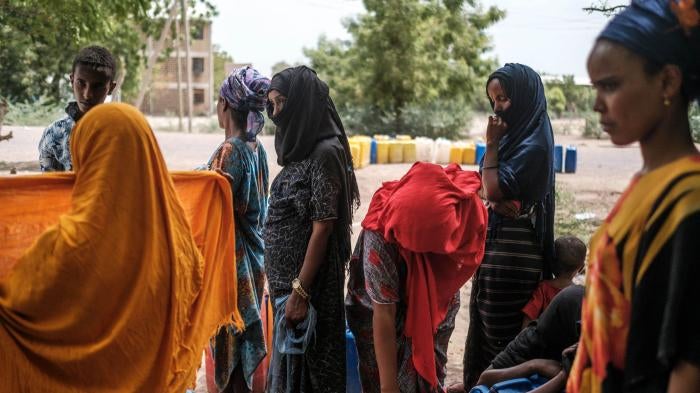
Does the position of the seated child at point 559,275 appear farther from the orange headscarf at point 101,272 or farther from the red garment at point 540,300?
the orange headscarf at point 101,272

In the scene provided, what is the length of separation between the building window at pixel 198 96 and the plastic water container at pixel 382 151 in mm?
46715

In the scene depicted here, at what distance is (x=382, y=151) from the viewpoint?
68.2 ft

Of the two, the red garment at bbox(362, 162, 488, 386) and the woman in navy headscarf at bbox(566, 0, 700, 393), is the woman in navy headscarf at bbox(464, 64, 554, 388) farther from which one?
the woman in navy headscarf at bbox(566, 0, 700, 393)

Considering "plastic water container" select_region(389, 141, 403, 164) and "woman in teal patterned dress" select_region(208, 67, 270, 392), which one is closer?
"woman in teal patterned dress" select_region(208, 67, 270, 392)

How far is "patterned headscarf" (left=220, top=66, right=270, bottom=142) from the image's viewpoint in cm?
404

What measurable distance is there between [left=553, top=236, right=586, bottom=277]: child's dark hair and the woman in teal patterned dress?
164cm

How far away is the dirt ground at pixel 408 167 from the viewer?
12675 mm

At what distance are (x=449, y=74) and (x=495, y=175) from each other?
27183mm

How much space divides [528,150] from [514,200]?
0.77 feet

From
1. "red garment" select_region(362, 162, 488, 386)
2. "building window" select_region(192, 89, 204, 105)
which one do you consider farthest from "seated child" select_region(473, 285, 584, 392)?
"building window" select_region(192, 89, 204, 105)

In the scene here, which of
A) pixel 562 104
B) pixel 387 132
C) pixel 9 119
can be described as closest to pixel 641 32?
pixel 387 132

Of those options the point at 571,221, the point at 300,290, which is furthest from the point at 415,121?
the point at 300,290

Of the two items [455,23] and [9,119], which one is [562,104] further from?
[9,119]

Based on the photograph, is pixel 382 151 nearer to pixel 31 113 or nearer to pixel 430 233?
pixel 430 233
